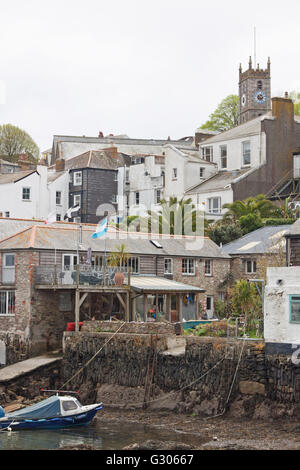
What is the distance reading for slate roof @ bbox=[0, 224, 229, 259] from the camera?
45375 millimetres

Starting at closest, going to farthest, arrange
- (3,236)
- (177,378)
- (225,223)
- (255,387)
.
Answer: (255,387)
(177,378)
(3,236)
(225,223)

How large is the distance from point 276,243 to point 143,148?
49.4 meters

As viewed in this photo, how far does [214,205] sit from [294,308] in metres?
37.2

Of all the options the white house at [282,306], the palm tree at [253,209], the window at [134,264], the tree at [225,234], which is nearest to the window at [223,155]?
the palm tree at [253,209]

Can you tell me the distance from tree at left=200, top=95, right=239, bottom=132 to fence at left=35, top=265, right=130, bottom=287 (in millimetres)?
64189

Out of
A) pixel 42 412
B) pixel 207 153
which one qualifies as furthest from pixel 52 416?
pixel 207 153

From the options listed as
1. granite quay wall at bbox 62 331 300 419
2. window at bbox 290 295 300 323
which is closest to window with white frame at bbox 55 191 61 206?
granite quay wall at bbox 62 331 300 419

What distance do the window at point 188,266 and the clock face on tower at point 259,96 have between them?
173 feet

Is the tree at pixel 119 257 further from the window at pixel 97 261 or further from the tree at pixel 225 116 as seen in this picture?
the tree at pixel 225 116

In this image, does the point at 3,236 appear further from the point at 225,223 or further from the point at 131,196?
the point at 131,196

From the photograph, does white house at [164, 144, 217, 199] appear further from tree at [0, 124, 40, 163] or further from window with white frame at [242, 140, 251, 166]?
tree at [0, 124, 40, 163]

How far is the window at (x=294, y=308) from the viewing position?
34438mm
